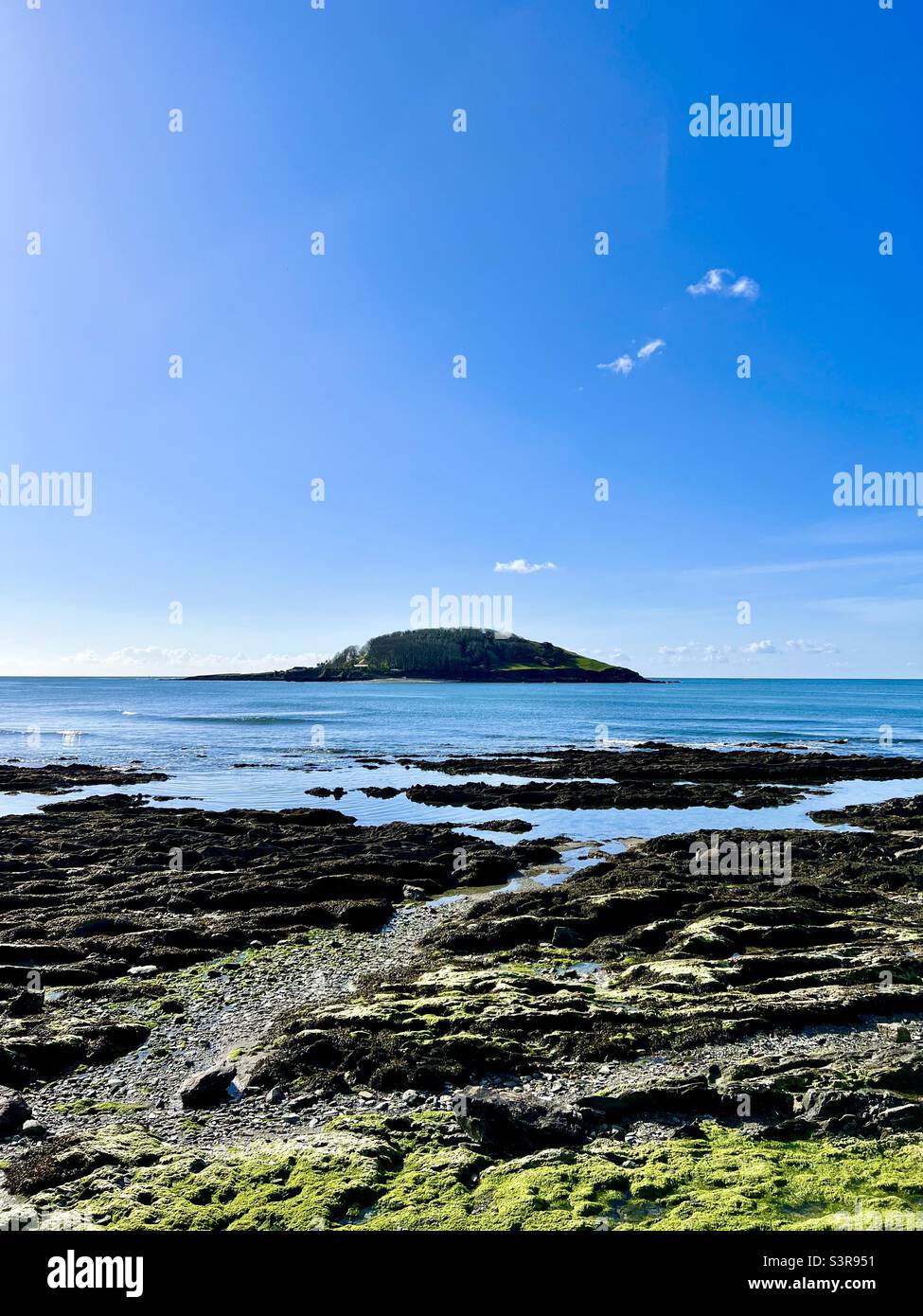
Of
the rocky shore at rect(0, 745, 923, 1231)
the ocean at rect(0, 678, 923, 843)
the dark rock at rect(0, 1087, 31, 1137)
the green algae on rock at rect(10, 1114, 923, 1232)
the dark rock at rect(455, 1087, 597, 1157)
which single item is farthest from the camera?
the ocean at rect(0, 678, 923, 843)

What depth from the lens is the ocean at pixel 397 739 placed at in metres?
38.8

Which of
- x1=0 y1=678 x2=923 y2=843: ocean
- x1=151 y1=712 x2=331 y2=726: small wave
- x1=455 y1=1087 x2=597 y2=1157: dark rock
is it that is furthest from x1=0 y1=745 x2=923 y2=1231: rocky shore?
x1=151 y1=712 x2=331 y2=726: small wave

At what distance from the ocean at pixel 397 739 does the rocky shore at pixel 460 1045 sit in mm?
13397

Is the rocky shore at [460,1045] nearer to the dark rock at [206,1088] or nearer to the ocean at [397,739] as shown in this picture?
the dark rock at [206,1088]

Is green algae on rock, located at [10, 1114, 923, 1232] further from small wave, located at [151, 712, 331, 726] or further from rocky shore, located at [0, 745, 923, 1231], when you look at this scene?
small wave, located at [151, 712, 331, 726]

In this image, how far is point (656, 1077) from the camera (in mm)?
10406

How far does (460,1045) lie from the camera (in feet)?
37.2

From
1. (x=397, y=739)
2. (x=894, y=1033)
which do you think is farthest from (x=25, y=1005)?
(x=397, y=739)

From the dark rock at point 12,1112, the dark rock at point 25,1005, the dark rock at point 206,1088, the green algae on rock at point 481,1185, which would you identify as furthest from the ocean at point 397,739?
the dark rock at point 12,1112

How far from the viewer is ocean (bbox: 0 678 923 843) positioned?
38812 mm

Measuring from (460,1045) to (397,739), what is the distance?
66319 millimetres

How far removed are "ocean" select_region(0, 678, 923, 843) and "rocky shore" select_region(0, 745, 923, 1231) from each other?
1340 centimetres

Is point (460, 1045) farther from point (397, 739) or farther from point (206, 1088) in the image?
point (397, 739)

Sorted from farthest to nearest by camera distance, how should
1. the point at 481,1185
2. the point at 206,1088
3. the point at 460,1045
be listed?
1. the point at 460,1045
2. the point at 206,1088
3. the point at 481,1185
